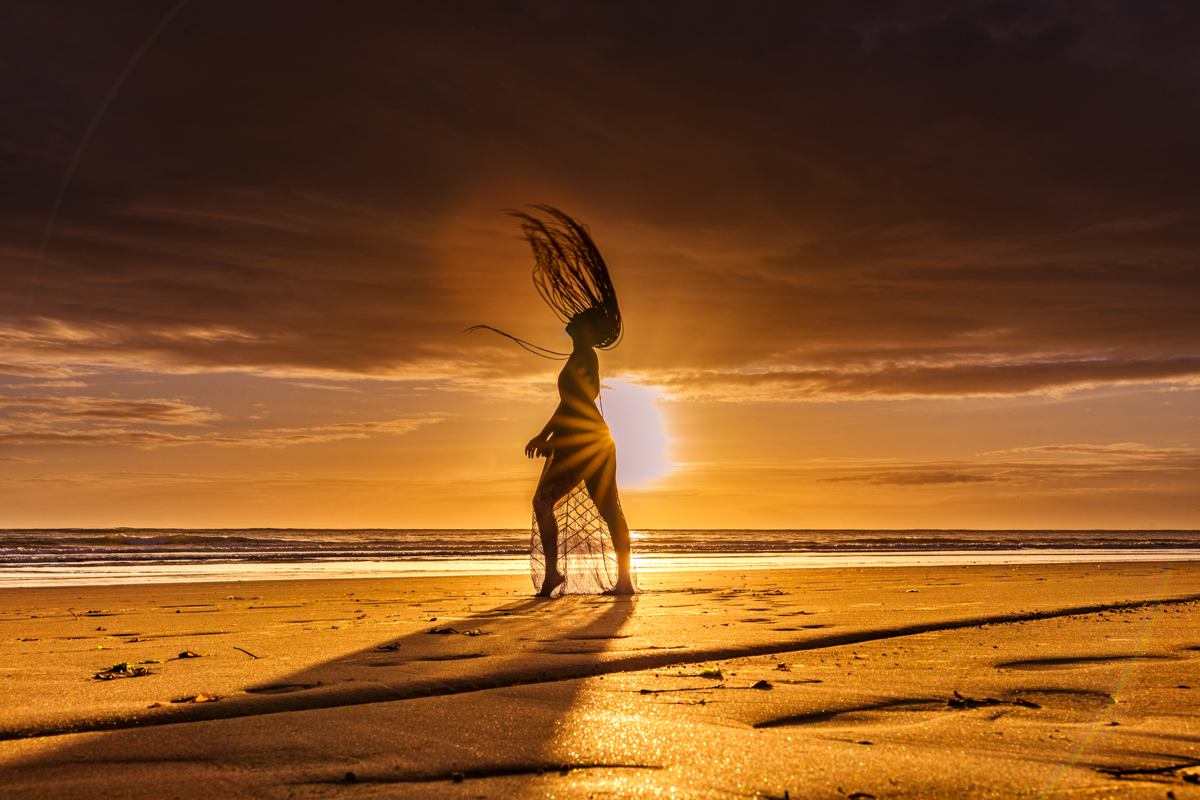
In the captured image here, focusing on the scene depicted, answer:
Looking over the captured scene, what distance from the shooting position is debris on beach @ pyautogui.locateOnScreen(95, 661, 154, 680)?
3.37 m

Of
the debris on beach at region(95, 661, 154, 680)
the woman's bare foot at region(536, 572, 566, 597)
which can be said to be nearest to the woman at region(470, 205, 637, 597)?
the woman's bare foot at region(536, 572, 566, 597)

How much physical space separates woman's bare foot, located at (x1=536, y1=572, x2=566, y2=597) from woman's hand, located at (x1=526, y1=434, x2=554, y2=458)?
1.04m

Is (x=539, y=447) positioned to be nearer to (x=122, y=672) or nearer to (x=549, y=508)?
(x=549, y=508)

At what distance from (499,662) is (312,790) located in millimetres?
1720

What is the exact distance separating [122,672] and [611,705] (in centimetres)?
220

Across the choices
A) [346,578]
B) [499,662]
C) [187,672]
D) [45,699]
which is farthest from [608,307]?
[346,578]

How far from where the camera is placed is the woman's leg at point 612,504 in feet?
22.9

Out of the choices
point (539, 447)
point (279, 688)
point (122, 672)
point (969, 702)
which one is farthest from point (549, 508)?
point (969, 702)

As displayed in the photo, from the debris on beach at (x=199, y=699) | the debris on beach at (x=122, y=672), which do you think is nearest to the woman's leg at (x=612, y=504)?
the debris on beach at (x=122, y=672)

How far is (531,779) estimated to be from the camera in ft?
6.40

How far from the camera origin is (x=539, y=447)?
267 inches

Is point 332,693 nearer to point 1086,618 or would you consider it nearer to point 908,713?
point 908,713

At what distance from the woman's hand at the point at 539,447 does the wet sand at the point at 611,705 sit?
1489 millimetres

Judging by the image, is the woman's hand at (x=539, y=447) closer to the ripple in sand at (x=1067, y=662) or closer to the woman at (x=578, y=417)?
the woman at (x=578, y=417)
